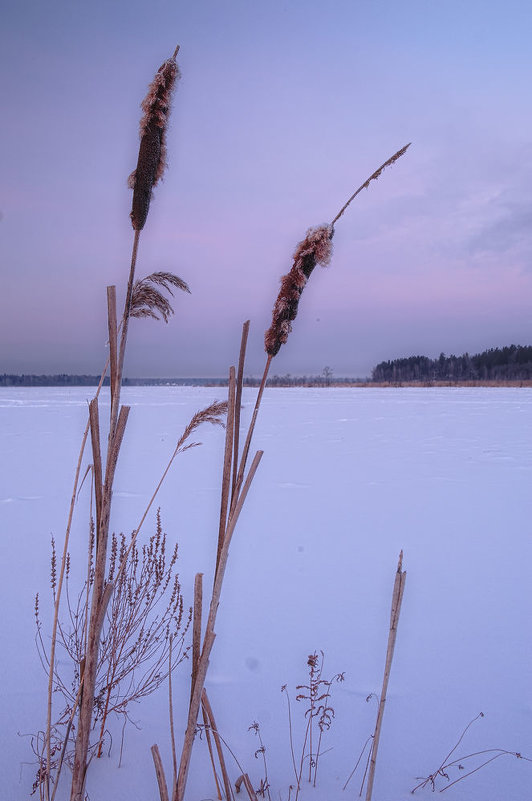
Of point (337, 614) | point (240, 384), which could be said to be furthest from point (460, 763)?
point (240, 384)

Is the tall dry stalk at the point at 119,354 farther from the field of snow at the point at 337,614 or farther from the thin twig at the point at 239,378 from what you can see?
the field of snow at the point at 337,614

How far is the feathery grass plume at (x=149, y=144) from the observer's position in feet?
4.10

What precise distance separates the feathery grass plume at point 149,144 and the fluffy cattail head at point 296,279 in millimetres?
388

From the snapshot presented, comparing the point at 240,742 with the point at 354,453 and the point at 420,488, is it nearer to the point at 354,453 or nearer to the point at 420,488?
the point at 420,488

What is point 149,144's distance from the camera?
1.25 meters

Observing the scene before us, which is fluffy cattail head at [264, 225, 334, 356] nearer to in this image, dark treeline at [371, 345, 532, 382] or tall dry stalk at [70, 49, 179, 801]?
tall dry stalk at [70, 49, 179, 801]

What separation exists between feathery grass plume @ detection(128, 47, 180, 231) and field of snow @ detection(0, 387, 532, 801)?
7.11 ft

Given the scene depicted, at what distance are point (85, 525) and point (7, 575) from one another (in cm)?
167

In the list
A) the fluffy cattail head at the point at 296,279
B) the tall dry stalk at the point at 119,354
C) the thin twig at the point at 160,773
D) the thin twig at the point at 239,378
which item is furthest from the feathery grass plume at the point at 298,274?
the thin twig at the point at 160,773

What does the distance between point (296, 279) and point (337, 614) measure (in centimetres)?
310

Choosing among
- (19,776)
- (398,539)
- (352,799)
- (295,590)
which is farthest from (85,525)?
(352,799)

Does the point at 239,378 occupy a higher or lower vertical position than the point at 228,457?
higher

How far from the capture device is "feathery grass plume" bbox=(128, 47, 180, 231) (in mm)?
1251

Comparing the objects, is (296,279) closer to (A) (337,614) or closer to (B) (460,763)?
(B) (460,763)
